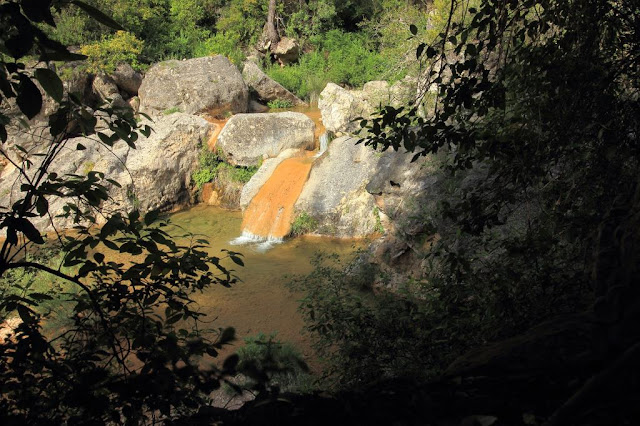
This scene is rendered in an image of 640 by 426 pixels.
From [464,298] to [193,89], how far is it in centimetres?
1459

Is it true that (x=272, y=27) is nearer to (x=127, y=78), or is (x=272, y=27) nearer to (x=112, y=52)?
(x=112, y=52)

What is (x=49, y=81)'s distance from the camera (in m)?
1.29

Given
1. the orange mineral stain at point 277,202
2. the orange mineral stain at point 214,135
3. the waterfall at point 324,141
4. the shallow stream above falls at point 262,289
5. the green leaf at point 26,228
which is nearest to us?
the green leaf at point 26,228

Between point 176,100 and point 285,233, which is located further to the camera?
point 176,100

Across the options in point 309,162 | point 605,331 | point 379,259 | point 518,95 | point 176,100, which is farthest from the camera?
point 176,100

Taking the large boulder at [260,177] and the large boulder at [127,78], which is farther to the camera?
the large boulder at [127,78]

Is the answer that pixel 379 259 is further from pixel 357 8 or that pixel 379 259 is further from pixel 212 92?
pixel 357 8

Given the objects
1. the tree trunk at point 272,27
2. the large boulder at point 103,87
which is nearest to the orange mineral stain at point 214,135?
the large boulder at point 103,87

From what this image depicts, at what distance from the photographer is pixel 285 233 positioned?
39.2 ft

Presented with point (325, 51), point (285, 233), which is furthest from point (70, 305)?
point (325, 51)

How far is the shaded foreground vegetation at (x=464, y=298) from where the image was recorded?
62.4 inches

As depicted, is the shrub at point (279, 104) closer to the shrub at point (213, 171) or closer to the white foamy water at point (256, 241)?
the shrub at point (213, 171)

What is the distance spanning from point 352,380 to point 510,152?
2265 millimetres

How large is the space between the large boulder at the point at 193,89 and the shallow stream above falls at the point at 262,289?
4.99 meters
